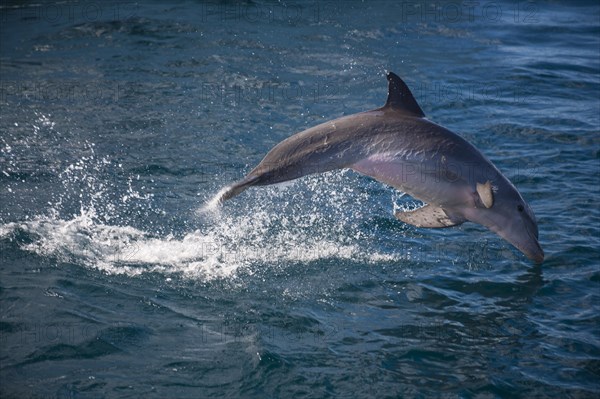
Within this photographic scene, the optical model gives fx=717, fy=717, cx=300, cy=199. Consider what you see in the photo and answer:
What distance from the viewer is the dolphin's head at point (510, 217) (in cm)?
824

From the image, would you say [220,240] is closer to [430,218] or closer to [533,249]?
[430,218]

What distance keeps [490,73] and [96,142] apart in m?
9.78

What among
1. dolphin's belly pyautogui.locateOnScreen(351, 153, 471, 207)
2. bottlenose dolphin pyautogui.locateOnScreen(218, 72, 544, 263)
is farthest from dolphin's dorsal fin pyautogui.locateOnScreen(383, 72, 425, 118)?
dolphin's belly pyautogui.locateOnScreen(351, 153, 471, 207)

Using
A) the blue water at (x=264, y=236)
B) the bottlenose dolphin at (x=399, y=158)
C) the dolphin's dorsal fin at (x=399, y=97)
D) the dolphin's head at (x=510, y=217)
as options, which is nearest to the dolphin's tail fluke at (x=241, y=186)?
the bottlenose dolphin at (x=399, y=158)

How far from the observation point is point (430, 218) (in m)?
8.76

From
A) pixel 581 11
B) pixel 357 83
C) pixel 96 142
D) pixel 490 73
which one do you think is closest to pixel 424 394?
pixel 96 142

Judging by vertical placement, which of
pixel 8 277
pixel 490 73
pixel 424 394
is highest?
pixel 490 73

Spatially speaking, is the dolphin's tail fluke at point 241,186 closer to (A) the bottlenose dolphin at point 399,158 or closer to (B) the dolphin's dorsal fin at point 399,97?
(A) the bottlenose dolphin at point 399,158

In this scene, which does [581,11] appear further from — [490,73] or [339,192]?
[339,192]

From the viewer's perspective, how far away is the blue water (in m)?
7.09

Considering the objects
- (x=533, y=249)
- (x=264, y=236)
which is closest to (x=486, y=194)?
(x=533, y=249)

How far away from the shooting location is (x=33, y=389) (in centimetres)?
646

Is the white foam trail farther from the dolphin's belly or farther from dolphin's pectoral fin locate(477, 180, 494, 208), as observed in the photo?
dolphin's pectoral fin locate(477, 180, 494, 208)

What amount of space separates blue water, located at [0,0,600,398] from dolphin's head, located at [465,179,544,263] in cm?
69
